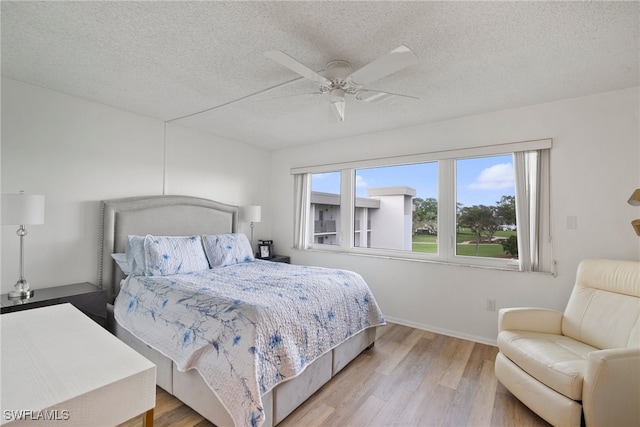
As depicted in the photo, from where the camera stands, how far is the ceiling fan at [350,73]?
1.64m

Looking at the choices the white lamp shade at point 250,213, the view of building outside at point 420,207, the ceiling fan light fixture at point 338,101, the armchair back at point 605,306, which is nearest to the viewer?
the armchair back at point 605,306

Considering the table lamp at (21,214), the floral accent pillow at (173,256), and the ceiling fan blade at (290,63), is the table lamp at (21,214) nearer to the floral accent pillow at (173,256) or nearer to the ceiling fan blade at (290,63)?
the floral accent pillow at (173,256)

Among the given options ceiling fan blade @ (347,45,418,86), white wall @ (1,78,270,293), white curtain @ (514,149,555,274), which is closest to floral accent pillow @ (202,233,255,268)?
white wall @ (1,78,270,293)

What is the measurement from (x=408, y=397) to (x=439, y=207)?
2.08 metres

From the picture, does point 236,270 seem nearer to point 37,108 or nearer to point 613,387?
point 37,108

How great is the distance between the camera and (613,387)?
64.1 inches

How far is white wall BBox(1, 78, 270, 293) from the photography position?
Result: 8.13 feet

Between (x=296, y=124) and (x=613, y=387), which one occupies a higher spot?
(x=296, y=124)

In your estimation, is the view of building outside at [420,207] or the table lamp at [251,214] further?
the table lamp at [251,214]

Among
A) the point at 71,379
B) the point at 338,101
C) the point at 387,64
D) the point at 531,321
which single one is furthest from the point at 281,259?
the point at 71,379

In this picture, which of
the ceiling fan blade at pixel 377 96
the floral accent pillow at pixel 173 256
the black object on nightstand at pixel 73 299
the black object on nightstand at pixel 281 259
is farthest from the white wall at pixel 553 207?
the black object on nightstand at pixel 73 299

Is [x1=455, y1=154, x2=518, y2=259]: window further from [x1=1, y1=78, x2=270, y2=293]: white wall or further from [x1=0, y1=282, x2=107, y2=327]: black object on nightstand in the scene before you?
[x1=0, y1=282, x2=107, y2=327]: black object on nightstand

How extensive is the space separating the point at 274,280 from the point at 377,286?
1682 millimetres

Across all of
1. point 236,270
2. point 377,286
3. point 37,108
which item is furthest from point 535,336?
point 37,108
